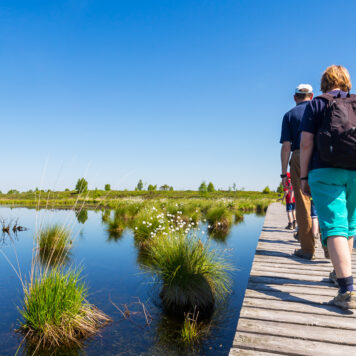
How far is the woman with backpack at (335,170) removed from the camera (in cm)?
222

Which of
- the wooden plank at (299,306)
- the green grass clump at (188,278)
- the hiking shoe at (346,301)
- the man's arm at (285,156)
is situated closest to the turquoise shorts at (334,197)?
the hiking shoe at (346,301)

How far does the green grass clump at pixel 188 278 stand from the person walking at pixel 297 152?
1.65 metres

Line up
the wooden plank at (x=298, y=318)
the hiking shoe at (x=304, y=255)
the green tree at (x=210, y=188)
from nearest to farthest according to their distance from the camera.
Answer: the wooden plank at (x=298, y=318), the hiking shoe at (x=304, y=255), the green tree at (x=210, y=188)

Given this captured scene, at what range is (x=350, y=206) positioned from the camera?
242cm

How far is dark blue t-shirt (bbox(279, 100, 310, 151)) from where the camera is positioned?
13.0 ft

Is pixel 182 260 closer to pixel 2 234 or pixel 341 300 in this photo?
pixel 341 300

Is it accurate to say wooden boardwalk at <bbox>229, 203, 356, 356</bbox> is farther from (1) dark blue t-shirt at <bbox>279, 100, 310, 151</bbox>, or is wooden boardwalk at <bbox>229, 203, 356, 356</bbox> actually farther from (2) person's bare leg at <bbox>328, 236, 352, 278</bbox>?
(1) dark blue t-shirt at <bbox>279, 100, 310, 151</bbox>

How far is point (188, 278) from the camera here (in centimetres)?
478

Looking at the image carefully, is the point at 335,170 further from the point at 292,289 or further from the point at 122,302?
the point at 122,302

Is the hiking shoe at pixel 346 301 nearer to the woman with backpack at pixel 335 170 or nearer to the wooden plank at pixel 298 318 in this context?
the woman with backpack at pixel 335 170

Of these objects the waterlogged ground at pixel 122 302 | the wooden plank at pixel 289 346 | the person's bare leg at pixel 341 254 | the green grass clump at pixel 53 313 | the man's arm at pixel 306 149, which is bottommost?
the waterlogged ground at pixel 122 302

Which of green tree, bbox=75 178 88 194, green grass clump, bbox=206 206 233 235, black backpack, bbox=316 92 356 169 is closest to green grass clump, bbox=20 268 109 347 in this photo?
green tree, bbox=75 178 88 194

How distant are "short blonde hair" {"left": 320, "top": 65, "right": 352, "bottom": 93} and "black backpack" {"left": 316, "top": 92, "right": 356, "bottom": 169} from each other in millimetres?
292

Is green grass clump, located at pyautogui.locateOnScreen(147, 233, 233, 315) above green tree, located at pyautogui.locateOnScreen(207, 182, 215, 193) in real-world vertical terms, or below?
below
